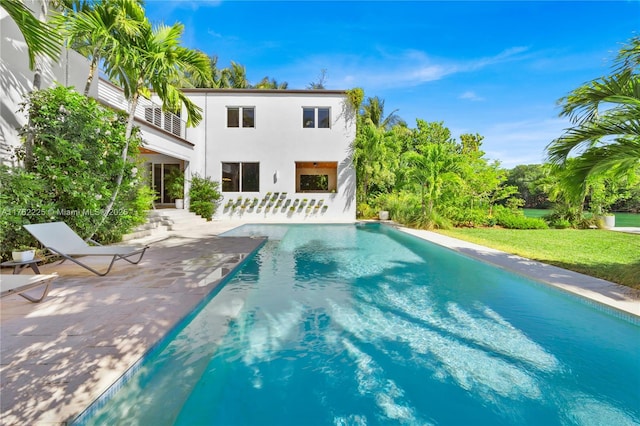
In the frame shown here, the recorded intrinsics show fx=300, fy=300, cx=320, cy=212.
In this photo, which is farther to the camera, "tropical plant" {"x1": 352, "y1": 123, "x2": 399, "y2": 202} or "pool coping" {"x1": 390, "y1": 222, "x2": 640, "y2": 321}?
"tropical plant" {"x1": 352, "y1": 123, "x2": 399, "y2": 202}

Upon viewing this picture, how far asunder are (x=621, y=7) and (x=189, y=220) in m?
19.6

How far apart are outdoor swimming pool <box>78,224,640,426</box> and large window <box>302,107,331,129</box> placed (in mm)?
13652

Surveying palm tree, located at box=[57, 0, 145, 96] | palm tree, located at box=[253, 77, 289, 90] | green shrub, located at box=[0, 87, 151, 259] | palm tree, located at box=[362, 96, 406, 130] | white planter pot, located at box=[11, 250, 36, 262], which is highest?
palm tree, located at box=[253, 77, 289, 90]

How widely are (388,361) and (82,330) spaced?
3081 millimetres

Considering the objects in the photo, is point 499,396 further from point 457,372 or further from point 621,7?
point 621,7

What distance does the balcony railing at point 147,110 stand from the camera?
33.8ft

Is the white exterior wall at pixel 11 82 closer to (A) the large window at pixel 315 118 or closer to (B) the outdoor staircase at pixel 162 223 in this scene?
(B) the outdoor staircase at pixel 162 223

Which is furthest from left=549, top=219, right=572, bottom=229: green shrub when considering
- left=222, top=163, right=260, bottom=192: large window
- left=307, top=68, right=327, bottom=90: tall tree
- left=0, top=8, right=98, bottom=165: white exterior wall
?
left=307, top=68, right=327, bottom=90: tall tree

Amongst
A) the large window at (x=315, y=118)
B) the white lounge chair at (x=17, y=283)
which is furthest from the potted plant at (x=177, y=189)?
the white lounge chair at (x=17, y=283)

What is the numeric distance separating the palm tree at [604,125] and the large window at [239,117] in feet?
49.2

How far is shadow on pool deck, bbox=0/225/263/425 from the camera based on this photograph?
201 centimetres

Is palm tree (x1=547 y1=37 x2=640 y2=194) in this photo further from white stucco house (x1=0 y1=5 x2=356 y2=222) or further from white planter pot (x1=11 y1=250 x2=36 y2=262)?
white stucco house (x1=0 y1=5 x2=356 y2=222)

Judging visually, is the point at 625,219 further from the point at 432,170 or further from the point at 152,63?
the point at 152,63

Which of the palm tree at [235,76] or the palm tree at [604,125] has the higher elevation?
the palm tree at [235,76]
